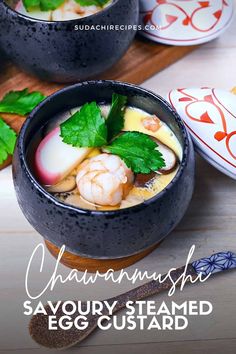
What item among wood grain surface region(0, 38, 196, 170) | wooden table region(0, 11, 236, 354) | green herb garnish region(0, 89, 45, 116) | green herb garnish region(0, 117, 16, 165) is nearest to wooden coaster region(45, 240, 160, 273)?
wooden table region(0, 11, 236, 354)

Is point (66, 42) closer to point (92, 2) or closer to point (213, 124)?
point (92, 2)

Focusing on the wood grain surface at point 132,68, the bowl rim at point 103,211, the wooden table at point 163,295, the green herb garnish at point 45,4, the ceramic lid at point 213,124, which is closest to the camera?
the bowl rim at point 103,211

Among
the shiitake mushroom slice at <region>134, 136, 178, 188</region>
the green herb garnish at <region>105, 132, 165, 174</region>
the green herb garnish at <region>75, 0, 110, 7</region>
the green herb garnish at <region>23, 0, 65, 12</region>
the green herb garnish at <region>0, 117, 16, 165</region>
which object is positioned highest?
the green herb garnish at <region>23, 0, 65, 12</region>

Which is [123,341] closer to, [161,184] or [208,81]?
[161,184]

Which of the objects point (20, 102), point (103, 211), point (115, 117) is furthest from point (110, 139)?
point (20, 102)

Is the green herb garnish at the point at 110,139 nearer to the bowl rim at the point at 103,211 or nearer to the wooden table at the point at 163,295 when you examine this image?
the bowl rim at the point at 103,211

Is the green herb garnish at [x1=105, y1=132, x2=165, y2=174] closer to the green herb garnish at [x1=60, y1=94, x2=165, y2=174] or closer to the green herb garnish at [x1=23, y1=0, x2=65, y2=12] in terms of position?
the green herb garnish at [x1=60, y1=94, x2=165, y2=174]

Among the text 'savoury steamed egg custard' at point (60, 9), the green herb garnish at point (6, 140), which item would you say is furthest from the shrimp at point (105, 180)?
the text 'savoury steamed egg custard' at point (60, 9)
